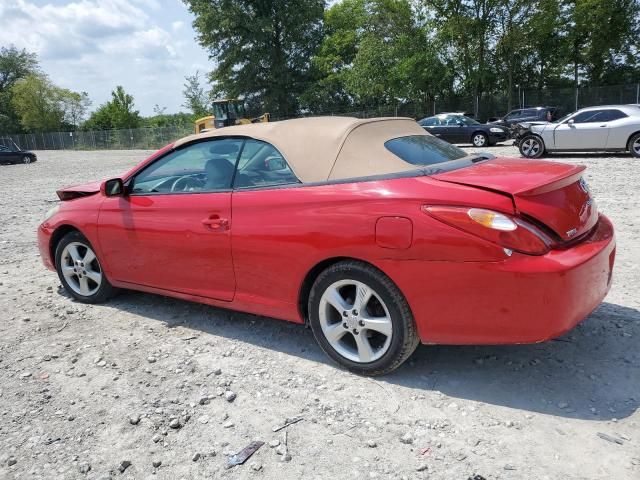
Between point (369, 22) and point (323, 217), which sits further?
point (369, 22)

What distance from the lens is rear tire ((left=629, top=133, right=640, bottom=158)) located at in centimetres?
1338

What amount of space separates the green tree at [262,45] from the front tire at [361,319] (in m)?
41.6

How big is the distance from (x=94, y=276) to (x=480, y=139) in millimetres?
19095

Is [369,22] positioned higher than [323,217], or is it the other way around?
[369,22]

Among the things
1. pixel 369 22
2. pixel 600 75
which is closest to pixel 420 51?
pixel 369 22

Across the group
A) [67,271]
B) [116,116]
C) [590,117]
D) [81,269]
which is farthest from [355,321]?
[116,116]

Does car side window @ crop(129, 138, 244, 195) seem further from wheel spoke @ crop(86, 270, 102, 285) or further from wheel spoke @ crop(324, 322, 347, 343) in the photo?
wheel spoke @ crop(324, 322, 347, 343)

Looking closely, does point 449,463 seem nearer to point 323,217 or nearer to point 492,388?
point 492,388

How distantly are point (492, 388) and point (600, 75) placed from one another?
3746cm

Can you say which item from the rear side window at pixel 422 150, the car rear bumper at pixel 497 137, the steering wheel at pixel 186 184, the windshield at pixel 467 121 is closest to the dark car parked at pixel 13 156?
the windshield at pixel 467 121

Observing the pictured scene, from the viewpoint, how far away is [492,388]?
3.00 m

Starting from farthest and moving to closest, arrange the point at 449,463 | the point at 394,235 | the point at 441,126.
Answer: the point at 441,126, the point at 394,235, the point at 449,463

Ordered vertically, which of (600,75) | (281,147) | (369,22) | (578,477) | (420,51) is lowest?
(578,477)

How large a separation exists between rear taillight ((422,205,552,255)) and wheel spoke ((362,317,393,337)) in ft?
2.25
